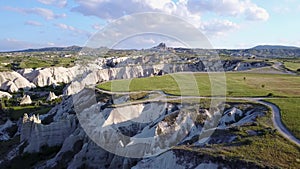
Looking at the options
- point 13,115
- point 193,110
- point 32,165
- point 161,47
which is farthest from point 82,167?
point 161,47

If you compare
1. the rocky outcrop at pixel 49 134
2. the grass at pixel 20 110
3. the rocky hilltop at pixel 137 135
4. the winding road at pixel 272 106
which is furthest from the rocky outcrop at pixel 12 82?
the rocky hilltop at pixel 137 135

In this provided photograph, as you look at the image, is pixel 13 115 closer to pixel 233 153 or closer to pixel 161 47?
pixel 233 153

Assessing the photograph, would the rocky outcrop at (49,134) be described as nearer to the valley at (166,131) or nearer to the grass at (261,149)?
the valley at (166,131)

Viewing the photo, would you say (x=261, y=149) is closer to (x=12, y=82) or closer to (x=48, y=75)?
(x=12, y=82)

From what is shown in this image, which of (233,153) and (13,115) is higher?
(233,153)

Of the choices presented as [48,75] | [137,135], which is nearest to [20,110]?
[48,75]
